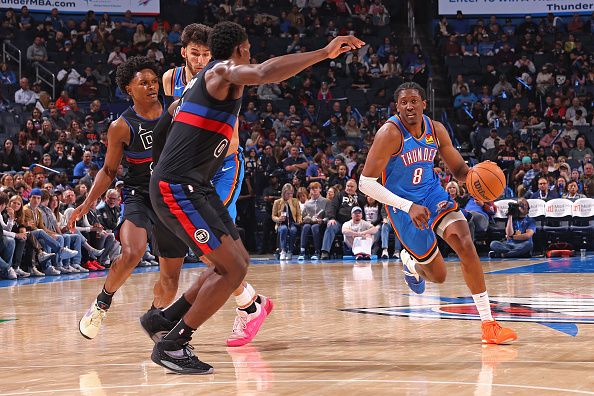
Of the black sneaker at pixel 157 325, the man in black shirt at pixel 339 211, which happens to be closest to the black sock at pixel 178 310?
the black sneaker at pixel 157 325

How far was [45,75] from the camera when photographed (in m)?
20.4

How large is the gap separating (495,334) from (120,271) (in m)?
2.57

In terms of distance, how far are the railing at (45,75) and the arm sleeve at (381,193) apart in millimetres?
14472

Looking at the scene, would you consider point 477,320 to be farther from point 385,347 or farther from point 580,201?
point 580,201

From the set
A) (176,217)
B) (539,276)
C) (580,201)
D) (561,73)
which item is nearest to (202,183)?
(176,217)

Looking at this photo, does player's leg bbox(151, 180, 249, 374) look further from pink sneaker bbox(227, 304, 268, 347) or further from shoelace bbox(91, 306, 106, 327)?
shoelace bbox(91, 306, 106, 327)

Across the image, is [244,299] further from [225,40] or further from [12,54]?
[12,54]

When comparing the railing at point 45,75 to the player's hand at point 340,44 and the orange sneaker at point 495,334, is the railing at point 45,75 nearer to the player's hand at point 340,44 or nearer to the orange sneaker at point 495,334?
the orange sneaker at point 495,334

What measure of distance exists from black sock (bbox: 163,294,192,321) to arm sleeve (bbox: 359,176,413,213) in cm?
177

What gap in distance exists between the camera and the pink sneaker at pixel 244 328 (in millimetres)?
6156

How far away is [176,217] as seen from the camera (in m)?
5.19

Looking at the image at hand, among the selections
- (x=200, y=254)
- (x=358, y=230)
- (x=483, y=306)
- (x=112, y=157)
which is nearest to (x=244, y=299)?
(x=200, y=254)

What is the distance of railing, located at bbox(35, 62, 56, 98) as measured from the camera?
65.8 feet

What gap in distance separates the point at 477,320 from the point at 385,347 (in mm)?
1500
